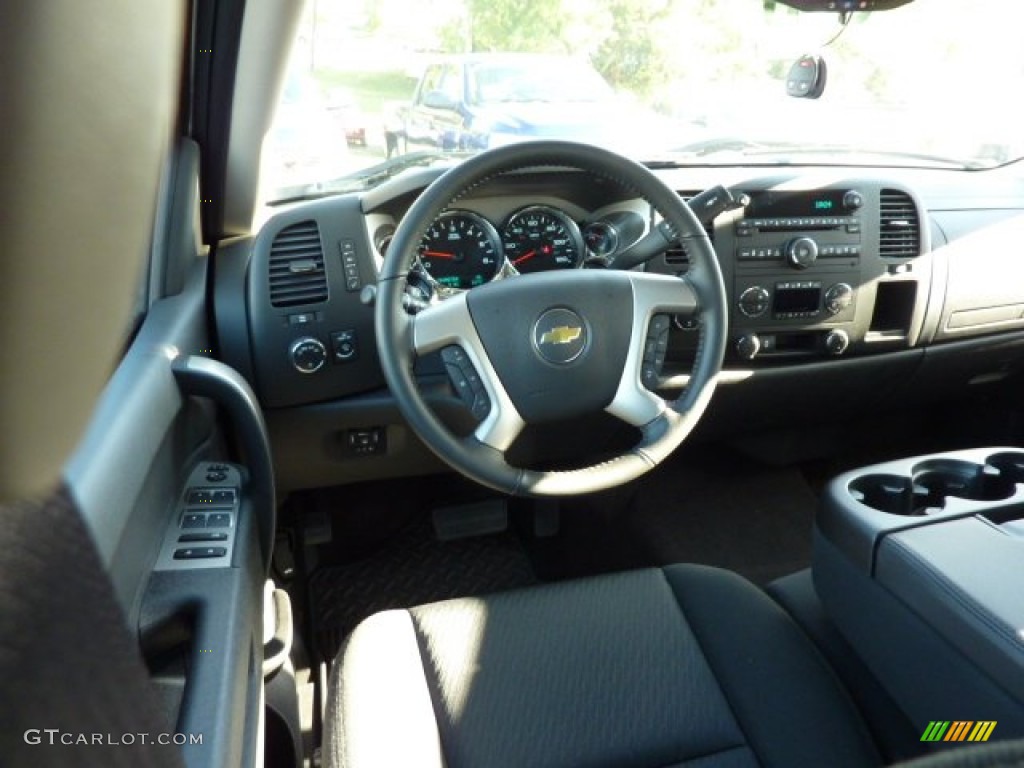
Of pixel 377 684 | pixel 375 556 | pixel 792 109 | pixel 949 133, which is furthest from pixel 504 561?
pixel 949 133

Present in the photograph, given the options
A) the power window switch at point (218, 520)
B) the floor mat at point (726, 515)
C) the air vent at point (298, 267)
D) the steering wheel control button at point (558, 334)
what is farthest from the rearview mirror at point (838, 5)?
the power window switch at point (218, 520)

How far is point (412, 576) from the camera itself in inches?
98.7

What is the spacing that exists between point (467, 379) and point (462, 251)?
394mm

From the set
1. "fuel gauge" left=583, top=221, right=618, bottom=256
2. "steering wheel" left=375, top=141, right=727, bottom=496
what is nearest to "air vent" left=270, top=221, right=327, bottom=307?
"steering wheel" left=375, top=141, right=727, bottom=496

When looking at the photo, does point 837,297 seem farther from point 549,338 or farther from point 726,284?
point 549,338

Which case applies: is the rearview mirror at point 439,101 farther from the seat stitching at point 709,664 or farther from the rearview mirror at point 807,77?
the seat stitching at point 709,664

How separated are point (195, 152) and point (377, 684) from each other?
3.37 feet

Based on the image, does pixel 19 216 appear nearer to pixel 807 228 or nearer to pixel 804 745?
pixel 804 745

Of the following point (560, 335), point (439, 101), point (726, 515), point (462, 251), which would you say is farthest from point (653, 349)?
point (726, 515)

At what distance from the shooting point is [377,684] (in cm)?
145

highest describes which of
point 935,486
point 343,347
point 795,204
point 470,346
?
point 795,204

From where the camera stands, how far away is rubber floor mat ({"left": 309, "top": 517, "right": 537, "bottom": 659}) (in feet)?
7.89

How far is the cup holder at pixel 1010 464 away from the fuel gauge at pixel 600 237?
2.81 feet

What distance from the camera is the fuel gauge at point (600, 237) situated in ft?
6.75
